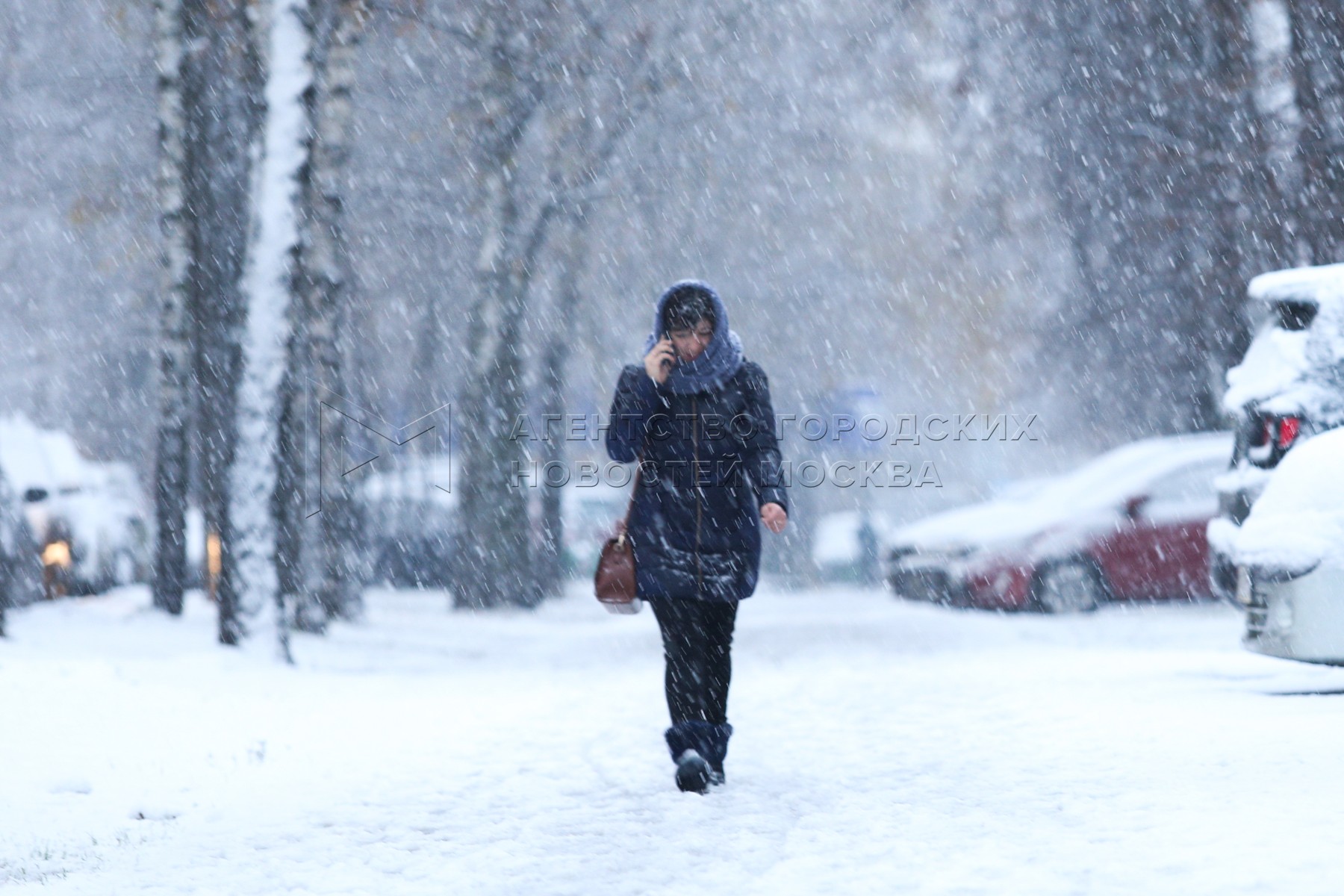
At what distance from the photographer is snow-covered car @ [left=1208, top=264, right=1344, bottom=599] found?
8594 millimetres

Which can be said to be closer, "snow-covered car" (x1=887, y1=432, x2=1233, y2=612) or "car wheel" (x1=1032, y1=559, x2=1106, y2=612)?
"snow-covered car" (x1=887, y1=432, x2=1233, y2=612)

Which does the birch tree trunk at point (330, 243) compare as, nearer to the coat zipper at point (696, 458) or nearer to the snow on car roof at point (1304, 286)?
the coat zipper at point (696, 458)

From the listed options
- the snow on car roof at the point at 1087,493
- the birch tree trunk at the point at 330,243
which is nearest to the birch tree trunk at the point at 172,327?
the birch tree trunk at the point at 330,243

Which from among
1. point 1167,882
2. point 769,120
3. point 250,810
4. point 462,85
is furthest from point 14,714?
point 769,120

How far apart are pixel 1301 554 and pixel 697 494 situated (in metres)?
3.17

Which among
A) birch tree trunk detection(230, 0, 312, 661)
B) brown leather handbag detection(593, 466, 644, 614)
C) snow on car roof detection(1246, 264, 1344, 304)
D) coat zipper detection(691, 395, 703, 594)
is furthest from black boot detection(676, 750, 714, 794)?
birch tree trunk detection(230, 0, 312, 661)

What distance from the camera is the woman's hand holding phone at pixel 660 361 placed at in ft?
20.8

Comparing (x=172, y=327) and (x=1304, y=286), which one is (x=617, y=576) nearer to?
(x=1304, y=286)

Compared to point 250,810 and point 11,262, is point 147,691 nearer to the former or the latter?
point 250,810

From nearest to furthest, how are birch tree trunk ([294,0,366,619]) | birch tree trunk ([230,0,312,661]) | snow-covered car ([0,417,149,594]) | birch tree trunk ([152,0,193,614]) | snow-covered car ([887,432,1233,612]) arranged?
birch tree trunk ([230,0,312,661]) → birch tree trunk ([294,0,366,619]) → birch tree trunk ([152,0,193,614]) → snow-covered car ([887,432,1233,612]) → snow-covered car ([0,417,149,594])

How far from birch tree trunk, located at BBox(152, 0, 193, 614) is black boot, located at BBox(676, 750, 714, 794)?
9909 mm

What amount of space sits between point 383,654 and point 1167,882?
10788 millimetres

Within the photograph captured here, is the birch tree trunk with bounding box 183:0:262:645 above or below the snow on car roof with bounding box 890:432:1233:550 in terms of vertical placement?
above

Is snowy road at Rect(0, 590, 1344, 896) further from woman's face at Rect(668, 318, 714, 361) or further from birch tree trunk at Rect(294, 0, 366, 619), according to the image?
birch tree trunk at Rect(294, 0, 366, 619)
